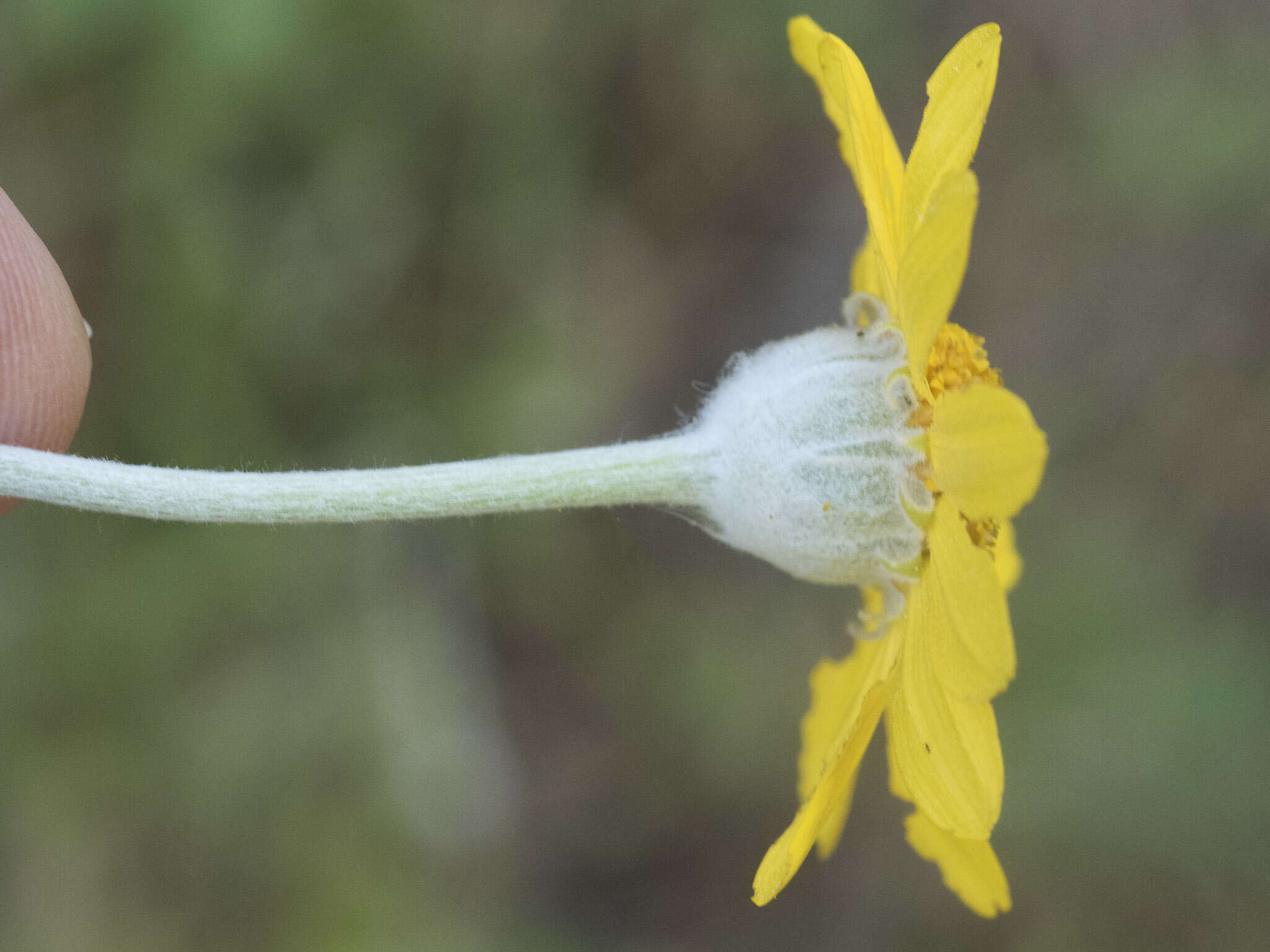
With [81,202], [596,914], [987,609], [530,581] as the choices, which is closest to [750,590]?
[530,581]

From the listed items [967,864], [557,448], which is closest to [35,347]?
[557,448]

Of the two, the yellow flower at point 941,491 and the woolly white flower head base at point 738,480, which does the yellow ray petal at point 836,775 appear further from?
the woolly white flower head base at point 738,480

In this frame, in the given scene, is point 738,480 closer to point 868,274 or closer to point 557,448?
point 868,274

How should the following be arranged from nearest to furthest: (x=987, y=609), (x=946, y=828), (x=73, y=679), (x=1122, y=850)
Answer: (x=987, y=609) < (x=946, y=828) < (x=73, y=679) < (x=1122, y=850)

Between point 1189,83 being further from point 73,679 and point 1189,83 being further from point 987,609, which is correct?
point 73,679

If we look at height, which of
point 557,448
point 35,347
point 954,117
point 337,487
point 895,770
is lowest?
point 557,448

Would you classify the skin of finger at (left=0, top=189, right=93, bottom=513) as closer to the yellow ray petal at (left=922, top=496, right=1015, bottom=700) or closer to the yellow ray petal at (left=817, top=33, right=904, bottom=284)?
the yellow ray petal at (left=817, top=33, right=904, bottom=284)
